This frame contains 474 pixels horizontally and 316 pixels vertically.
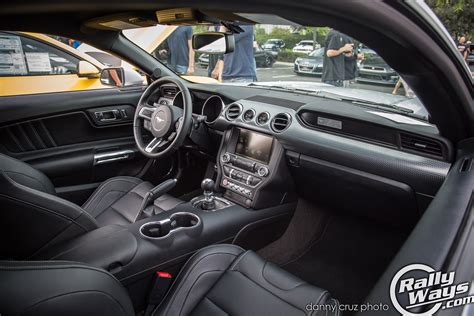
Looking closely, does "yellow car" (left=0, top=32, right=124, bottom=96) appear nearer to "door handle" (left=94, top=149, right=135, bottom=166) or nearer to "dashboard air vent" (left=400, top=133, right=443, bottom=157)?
"door handle" (left=94, top=149, right=135, bottom=166)

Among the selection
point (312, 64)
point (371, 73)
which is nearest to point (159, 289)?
point (371, 73)

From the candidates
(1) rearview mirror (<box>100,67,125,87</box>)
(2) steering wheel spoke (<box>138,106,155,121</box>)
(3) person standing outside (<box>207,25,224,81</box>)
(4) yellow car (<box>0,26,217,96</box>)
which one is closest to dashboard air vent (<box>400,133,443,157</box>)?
(2) steering wheel spoke (<box>138,106,155,121</box>)

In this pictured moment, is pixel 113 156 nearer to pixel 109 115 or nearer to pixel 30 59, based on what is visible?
pixel 109 115

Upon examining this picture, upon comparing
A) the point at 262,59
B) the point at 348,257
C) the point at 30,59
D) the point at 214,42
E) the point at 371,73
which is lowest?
the point at 348,257

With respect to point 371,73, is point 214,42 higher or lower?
higher

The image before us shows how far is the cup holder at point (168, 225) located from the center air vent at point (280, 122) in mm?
742

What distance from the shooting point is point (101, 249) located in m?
1.61

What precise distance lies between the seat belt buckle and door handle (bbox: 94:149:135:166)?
1.35 meters

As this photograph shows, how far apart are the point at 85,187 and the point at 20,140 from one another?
527mm

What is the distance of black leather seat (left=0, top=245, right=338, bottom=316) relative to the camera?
0.92 meters

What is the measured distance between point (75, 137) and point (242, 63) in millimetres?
1903

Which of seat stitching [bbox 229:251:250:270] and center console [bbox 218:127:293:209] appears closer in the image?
seat stitching [bbox 229:251:250:270]

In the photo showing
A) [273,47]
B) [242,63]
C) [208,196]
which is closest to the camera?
[208,196]

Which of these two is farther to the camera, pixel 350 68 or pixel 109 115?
pixel 350 68
